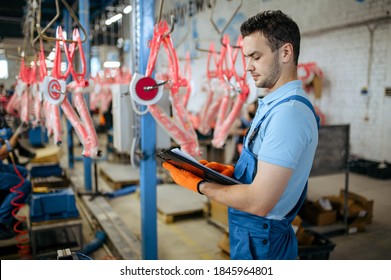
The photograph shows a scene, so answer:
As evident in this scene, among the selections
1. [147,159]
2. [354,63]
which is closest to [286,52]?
[147,159]

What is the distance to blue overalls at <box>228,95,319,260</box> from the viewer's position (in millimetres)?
1633

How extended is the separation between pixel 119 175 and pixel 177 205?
224 centimetres

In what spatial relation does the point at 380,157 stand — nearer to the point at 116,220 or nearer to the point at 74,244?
the point at 116,220

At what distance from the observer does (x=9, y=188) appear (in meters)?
3.51

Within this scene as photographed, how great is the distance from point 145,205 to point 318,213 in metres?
2.45

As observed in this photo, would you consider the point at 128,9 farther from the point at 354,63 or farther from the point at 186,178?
the point at 354,63

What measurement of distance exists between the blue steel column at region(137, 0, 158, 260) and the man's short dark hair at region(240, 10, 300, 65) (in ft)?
5.59

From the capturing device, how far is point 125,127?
319cm

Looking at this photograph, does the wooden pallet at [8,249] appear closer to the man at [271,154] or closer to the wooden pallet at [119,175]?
the man at [271,154]

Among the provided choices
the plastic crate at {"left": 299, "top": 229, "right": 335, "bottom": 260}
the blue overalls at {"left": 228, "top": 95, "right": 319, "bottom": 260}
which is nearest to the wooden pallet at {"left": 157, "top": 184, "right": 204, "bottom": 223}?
the plastic crate at {"left": 299, "top": 229, "right": 335, "bottom": 260}

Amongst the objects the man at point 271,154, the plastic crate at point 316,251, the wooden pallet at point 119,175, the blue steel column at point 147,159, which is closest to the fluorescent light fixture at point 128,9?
the blue steel column at point 147,159

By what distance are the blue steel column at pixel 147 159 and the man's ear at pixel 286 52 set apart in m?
1.77

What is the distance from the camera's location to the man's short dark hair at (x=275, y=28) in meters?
1.46

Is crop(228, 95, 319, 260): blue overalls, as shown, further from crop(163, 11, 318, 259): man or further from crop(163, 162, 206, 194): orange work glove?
crop(163, 162, 206, 194): orange work glove
